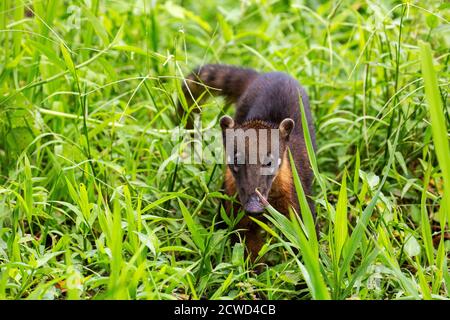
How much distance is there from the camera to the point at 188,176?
5.69m

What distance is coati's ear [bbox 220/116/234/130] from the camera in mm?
5346

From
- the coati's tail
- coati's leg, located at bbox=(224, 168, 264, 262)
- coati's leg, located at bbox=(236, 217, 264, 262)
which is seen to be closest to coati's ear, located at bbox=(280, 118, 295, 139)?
coati's leg, located at bbox=(224, 168, 264, 262)

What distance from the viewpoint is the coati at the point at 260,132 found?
5.13 m

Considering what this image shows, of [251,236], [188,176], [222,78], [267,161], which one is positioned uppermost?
[222,78]

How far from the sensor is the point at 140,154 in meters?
5.82

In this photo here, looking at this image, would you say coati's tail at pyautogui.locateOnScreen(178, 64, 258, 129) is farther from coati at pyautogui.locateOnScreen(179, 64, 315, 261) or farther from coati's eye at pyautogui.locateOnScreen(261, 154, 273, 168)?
coati's eye at pyautogui.locateOnScreen(261, 154, 273, 168)

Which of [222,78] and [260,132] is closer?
[260,132]

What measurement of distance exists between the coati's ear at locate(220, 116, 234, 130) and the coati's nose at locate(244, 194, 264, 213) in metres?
0.64

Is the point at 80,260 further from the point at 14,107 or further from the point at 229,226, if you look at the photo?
the point at 14,107

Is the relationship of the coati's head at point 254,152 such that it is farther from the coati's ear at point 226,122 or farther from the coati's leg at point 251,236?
the coati's leg at point 251,236

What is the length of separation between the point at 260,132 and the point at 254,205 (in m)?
0.69

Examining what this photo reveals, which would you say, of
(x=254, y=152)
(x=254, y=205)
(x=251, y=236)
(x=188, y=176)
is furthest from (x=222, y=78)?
(x=254, y=205)

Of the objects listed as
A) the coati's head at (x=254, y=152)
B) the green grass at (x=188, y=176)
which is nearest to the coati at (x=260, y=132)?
the coati's head at (x=254, y=152)

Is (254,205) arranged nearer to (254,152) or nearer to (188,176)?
(254,152)
